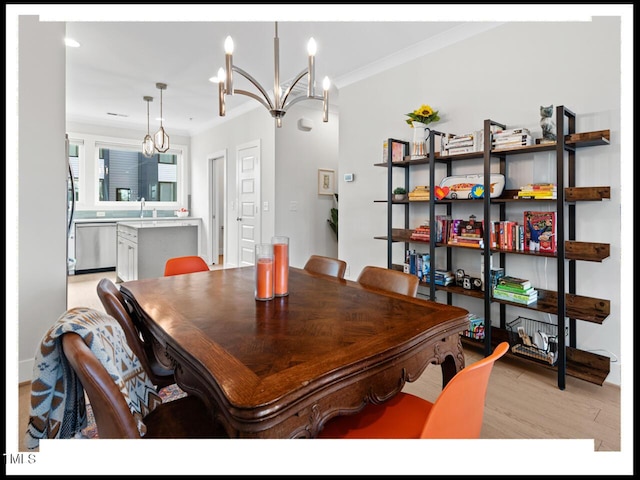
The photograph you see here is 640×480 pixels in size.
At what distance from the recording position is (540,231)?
7.70 feet

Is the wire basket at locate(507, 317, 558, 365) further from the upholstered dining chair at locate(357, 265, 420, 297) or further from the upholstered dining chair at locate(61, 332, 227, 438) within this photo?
the upholstered dining chair at locate(61, 332, 227, 438)

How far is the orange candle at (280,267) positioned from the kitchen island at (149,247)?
350cm

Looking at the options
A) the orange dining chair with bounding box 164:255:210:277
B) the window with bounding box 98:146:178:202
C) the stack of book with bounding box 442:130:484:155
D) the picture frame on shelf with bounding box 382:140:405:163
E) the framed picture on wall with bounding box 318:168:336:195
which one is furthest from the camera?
the window with bounding box 98:146:178:202

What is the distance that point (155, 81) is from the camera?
4238mm

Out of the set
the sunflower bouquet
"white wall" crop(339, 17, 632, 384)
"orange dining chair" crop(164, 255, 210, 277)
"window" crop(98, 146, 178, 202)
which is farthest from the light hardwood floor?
"window" crop(98, 146, 178, 202)

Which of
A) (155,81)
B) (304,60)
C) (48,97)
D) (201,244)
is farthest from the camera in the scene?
(201,244)

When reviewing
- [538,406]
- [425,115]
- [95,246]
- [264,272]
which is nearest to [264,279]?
[264,272]

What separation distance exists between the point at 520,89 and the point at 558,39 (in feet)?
1.16

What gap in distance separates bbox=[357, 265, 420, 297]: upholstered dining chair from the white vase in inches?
56.1

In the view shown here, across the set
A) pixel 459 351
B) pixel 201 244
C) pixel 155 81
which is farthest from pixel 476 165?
pixel 201 244

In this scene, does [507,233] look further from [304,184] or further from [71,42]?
[71,42]

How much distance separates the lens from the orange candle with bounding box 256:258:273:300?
4.96 feet

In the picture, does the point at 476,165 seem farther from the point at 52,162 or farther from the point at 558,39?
the point at 52,162

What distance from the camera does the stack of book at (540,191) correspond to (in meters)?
2.25
